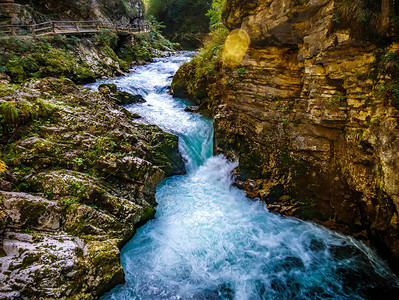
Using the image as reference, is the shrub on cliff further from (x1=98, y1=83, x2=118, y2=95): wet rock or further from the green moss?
the green moss

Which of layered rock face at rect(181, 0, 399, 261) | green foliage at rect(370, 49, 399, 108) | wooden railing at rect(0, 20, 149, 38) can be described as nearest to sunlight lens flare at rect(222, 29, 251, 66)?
layered rock face at rect(181, 0, 399, 261)

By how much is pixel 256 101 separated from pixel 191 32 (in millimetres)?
27438

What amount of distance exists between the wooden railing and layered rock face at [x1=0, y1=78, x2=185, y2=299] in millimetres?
7787

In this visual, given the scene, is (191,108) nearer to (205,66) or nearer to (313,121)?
(205,66)

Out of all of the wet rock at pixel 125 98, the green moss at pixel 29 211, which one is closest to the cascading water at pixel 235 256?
the green moss at pixel 29 211

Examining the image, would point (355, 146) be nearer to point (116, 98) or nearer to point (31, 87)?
point (31, 87)

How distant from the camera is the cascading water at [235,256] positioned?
438 cm

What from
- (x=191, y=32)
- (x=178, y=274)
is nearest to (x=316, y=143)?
(x=178, y=274)

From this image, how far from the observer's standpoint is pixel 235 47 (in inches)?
289

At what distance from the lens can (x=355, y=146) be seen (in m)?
4.86

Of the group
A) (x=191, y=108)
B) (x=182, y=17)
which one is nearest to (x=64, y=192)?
(x=191, y=108)

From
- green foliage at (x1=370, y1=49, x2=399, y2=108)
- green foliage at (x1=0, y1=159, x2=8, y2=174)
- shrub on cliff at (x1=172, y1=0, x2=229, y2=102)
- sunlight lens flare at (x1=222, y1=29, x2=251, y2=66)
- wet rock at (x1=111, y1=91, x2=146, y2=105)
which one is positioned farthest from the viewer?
wet rock at (x1=111, y1=91, x2=146, y2=105)

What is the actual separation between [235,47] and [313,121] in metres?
4.03

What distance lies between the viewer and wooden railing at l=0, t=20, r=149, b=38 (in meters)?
10.9
